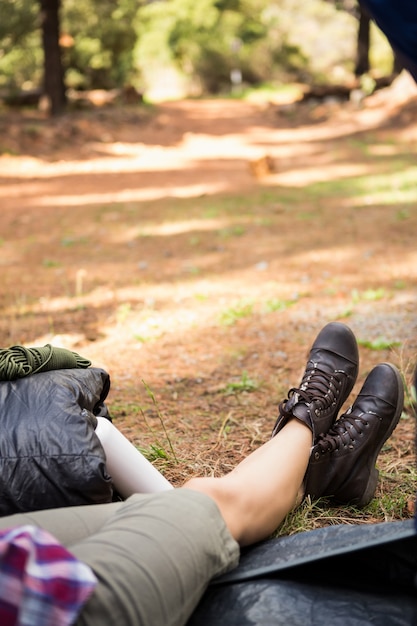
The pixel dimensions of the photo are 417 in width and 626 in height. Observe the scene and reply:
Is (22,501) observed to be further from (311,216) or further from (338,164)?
(338,164)

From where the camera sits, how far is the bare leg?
5.40ft

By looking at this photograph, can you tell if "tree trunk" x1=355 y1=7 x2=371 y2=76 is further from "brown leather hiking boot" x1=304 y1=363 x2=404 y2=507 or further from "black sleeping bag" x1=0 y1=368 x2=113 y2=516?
"black sleeping bag" x1=0 y1=368 x2=113 y2=516

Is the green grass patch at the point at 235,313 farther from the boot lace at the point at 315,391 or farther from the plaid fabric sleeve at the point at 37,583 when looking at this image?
the plaid fabric sleeve at the point at 37,583

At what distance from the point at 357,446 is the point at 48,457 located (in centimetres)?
93

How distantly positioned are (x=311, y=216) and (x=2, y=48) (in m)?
11.3

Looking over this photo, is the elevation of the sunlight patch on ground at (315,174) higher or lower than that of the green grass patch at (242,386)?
lower

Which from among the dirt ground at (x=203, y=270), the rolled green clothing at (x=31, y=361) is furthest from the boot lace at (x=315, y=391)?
the rolled green clothing at (x=31, y=361)

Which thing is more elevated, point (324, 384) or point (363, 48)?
point (324, 384)

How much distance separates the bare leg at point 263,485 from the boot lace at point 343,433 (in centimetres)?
7

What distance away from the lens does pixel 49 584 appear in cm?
113

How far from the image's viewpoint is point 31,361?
1.86m

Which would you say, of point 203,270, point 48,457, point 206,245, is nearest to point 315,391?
point 48,457

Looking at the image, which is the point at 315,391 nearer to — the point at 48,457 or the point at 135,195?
the point at 48,457

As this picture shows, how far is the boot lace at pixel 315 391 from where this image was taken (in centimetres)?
210
